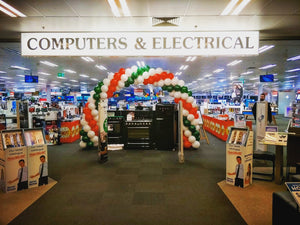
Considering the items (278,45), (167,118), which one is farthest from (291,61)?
(167,118)

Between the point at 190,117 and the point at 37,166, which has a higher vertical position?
the point at 190,117

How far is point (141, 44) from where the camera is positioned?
12.9ft

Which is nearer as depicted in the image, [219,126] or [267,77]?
[219,126]

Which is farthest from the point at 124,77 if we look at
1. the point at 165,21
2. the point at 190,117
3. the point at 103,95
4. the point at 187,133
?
the point at 187,133

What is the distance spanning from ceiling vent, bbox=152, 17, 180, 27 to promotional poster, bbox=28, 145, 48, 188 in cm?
356

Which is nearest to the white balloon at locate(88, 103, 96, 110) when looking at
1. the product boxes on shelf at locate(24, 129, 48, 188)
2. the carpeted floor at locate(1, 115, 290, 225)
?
the carpeted floor at locate(1, 115, 290, 225)

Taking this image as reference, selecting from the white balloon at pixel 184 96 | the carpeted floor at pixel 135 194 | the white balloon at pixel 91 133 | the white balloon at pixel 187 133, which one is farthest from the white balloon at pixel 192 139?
the white balloon at pixel 91 133

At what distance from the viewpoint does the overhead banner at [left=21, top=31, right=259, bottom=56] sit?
152 inches

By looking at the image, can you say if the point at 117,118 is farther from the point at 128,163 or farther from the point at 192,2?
the point at 192,2

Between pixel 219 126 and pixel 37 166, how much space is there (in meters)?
7.51

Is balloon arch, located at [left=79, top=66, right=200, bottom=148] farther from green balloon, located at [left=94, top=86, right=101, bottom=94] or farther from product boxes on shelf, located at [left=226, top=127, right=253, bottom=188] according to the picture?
product boxes on shelf, located at [left=226, top=127, right=253, bottom=188]

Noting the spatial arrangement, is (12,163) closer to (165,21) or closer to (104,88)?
(104,88)

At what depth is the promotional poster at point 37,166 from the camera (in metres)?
3.87

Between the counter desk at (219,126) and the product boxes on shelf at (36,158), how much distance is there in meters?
6.86
